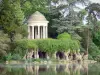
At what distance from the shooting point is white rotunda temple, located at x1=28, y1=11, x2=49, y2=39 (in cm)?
4789

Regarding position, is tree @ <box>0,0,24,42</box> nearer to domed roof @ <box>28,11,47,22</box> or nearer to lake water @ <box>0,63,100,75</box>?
domed roof @ <box>28,11,47,22</box>

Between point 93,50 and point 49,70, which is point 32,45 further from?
point 49,70

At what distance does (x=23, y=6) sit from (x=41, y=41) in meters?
7.88

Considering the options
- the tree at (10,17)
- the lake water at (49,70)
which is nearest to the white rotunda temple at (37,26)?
the tree at (10,17)

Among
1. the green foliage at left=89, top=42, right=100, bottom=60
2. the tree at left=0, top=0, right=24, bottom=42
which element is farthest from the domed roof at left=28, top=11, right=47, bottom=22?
the green foliage at left=89, top=42, right=100, bottom=60

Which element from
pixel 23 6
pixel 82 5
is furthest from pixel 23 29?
pixel 82 5

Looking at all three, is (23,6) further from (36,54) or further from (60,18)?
(36,54)

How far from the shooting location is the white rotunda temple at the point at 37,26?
157ft

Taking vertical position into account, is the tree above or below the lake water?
above

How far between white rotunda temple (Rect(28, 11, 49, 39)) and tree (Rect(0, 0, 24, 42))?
151 inches

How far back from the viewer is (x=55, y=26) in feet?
167

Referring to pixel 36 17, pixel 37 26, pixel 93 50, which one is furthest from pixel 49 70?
pixel 93 50

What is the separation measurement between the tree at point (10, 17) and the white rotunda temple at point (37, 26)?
12.5 ft

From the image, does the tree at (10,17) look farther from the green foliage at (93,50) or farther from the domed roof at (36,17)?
the green foliage at (93,50)
